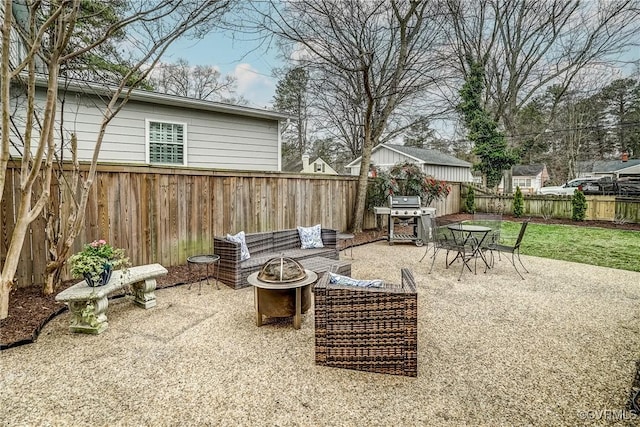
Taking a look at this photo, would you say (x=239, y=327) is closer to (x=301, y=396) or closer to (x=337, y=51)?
(x=301, y=396)

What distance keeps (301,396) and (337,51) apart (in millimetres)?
7378

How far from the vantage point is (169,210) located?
17.6 feet

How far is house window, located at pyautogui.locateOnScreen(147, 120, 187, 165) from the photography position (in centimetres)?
731

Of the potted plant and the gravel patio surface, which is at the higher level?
the potted plant

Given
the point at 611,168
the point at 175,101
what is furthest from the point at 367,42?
the point at 611,168

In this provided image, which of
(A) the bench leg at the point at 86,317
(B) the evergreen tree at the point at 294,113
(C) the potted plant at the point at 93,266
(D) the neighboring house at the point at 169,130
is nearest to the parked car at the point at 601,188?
(B) the evergreen tree at the point at 294,113

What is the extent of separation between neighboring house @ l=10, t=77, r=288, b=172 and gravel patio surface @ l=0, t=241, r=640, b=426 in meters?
4.22

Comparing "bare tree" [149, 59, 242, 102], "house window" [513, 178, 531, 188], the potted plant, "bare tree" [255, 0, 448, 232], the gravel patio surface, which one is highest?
"bare tree" [149, 59, 242, 102]

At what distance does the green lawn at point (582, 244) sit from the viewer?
6.53 meters

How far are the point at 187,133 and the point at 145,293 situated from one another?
485 cm

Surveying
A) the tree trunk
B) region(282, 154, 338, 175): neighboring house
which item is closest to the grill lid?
the tree trunk

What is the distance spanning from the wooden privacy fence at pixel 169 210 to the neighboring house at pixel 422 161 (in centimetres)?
1263

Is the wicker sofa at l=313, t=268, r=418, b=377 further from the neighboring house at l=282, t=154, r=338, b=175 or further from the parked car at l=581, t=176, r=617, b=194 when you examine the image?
the neighboring house at l=282, t=154, r=338, b=175

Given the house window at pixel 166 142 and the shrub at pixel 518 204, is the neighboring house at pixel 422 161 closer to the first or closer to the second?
the shrub at pixel 518 204
